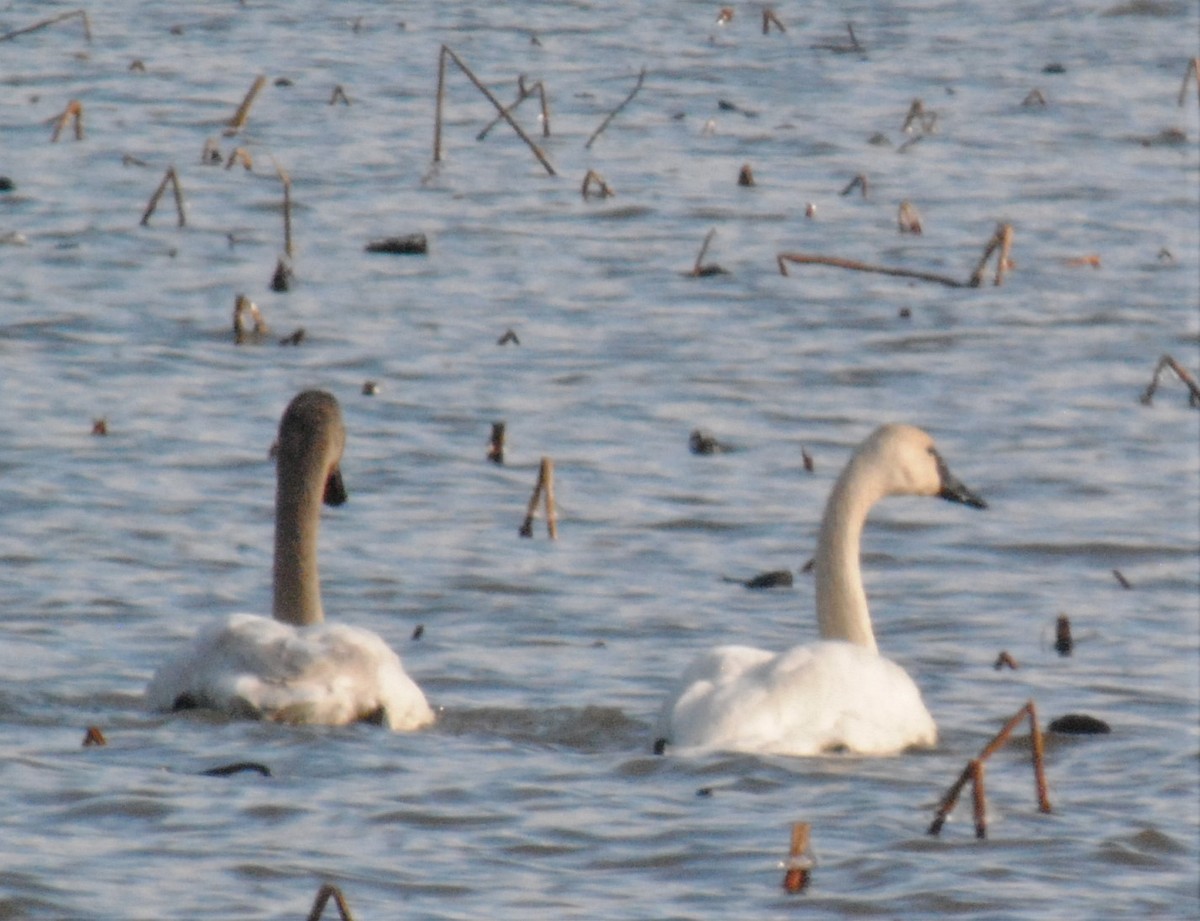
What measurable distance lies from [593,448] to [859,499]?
2879mm

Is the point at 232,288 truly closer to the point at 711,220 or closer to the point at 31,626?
the point at 711,220

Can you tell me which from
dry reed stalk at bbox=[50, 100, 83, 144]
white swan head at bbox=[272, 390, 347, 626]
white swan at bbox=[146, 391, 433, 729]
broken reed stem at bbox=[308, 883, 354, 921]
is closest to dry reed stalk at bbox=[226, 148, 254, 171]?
dry reed stalk at bbox=[50, 100, 83, 144]

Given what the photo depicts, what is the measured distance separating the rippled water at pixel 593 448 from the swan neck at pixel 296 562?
367mm

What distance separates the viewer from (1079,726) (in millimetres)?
7605

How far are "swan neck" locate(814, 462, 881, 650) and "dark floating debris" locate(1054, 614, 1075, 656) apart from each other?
2.13ft

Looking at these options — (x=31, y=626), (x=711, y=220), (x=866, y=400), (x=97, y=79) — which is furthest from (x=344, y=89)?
(x=31, y=626)

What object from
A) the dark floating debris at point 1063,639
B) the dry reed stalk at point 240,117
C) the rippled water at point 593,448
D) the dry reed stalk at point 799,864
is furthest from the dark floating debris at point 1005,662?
the dry reed stalk at point 240,117

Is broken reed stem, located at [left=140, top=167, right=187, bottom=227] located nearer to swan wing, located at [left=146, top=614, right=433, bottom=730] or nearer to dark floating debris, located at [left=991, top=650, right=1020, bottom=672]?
dark floating debris, located at [left=991, top=650, right=1020, bottom=672]

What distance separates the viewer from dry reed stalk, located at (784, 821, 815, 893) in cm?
569

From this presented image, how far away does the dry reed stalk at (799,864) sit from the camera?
5688 millimetres

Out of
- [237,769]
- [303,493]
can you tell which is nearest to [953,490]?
[303,493]

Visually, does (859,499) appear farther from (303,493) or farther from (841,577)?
(303,493)

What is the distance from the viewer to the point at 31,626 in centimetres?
854

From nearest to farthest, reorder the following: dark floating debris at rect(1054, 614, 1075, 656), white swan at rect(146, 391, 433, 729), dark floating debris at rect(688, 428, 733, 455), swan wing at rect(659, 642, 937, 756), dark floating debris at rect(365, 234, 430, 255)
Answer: swan wing at rect(659, 642, 937, 756), white swan at rect(146, 391, 433, 729), dark floating debris at rect(1054, 614, 1075, 656), dark floating debris at rect(688, 428, 733, 455), dark floating debris at rect(365, 234, 430, 255)
